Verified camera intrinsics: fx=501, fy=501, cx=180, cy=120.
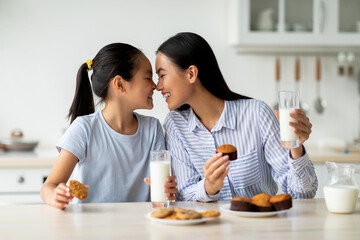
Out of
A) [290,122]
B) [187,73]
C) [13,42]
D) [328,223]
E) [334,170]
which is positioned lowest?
[328,223]

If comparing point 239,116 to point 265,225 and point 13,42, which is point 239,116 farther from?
point 13,42

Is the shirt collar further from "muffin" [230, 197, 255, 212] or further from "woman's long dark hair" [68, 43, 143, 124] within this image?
"muffin" [230, 197, 255, 212]

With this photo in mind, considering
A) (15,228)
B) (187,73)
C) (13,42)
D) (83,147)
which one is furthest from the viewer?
(13,42)

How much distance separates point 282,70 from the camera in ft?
12.4

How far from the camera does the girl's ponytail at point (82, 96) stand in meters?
2.18

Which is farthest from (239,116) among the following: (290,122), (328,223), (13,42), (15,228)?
(13,42)

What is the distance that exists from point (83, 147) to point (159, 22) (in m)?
1.87

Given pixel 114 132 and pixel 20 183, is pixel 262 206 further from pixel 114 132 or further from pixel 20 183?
pixel 20 183

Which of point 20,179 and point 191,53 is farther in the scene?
point 20,179

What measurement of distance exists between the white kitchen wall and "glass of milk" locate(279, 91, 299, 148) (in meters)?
2.01

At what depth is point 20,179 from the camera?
3.03m

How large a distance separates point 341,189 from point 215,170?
40 centimetres

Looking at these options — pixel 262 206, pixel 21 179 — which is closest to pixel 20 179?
pixel 21 179

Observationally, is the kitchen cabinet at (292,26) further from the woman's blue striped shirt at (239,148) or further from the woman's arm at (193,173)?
the woman's arm at (193,173)
